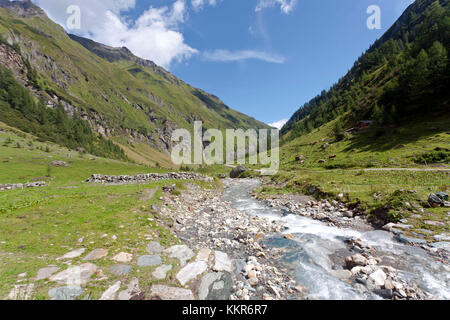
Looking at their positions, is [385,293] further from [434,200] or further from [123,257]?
[434,200]

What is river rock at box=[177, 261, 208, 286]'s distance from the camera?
6.75m

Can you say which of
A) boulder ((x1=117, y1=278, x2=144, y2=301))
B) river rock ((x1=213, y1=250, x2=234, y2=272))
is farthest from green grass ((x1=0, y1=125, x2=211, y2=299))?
river rock ((x1=213, y1=250, x2=234, y2=272))

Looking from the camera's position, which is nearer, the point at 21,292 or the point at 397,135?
the point at 21,292

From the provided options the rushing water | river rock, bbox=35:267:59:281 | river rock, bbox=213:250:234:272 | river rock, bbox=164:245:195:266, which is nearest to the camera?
river rock, bbox=35:267:59:281

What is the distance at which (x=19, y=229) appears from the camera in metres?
9.53

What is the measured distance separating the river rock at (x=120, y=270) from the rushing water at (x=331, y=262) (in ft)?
23.7

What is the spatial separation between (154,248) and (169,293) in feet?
11.3

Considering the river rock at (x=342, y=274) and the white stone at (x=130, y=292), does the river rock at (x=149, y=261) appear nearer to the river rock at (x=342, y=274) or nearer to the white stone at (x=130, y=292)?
the white stone at (x=130, y=292)

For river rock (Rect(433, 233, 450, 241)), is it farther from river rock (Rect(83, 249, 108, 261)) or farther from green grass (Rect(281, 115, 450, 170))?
green grass (Rect(281, 115, 450, 170))

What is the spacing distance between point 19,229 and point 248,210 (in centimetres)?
1751

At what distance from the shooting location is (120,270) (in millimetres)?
6836

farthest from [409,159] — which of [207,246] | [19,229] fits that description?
[19,229]

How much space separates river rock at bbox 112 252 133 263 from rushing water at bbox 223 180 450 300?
300 inches

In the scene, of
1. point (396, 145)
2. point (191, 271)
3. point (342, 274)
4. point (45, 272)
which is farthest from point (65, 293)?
A: point (396, 145)
